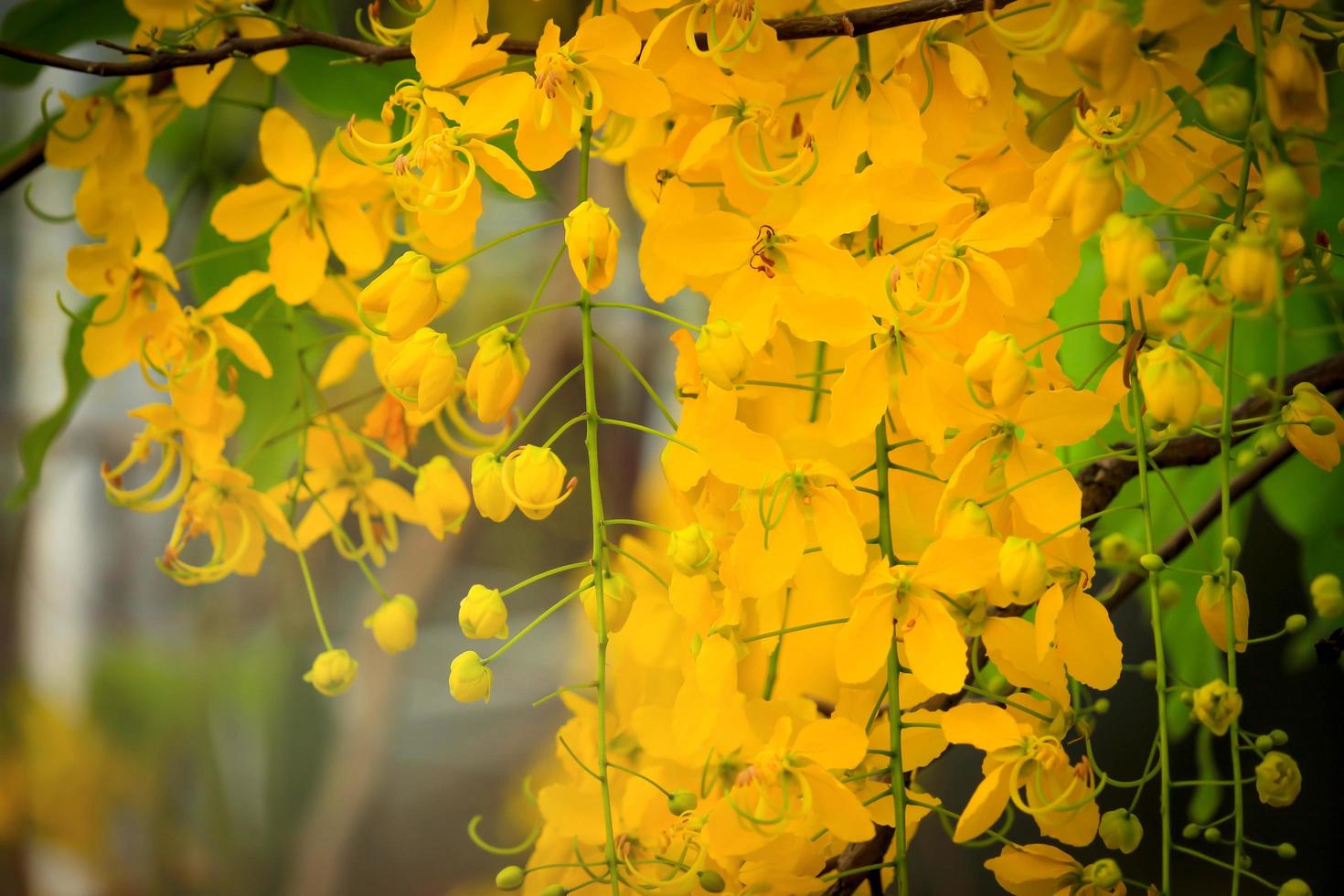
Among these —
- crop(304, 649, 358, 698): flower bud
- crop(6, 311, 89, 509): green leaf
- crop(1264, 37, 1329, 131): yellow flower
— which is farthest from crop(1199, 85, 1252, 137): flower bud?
crop(6, 311, 89, 509): green leaf

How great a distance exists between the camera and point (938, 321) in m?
0.33

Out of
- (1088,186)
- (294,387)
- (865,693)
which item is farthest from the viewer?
(294,387)

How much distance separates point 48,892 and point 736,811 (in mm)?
580

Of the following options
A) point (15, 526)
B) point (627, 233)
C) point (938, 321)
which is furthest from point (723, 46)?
point (15, 526)

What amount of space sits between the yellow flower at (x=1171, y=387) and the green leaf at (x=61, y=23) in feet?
1.54

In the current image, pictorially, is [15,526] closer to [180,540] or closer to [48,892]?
[48,892]

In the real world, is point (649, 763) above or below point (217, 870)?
above

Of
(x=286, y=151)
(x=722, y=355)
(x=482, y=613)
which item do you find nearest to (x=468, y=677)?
(x=482, y=613)

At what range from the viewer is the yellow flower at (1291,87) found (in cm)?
27

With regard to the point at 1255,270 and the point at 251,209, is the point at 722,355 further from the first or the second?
the point at 251,209

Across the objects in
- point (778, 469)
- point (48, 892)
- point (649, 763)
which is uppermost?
point (778, 469)

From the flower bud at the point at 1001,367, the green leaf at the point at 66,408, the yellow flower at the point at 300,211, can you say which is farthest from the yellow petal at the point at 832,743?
the green leaf at the point at 66,408

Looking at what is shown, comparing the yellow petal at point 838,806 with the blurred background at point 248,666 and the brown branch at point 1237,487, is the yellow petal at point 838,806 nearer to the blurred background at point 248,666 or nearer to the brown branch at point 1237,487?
the brown branch at point 1237,487

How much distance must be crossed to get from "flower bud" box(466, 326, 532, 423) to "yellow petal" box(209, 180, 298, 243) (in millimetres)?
158
